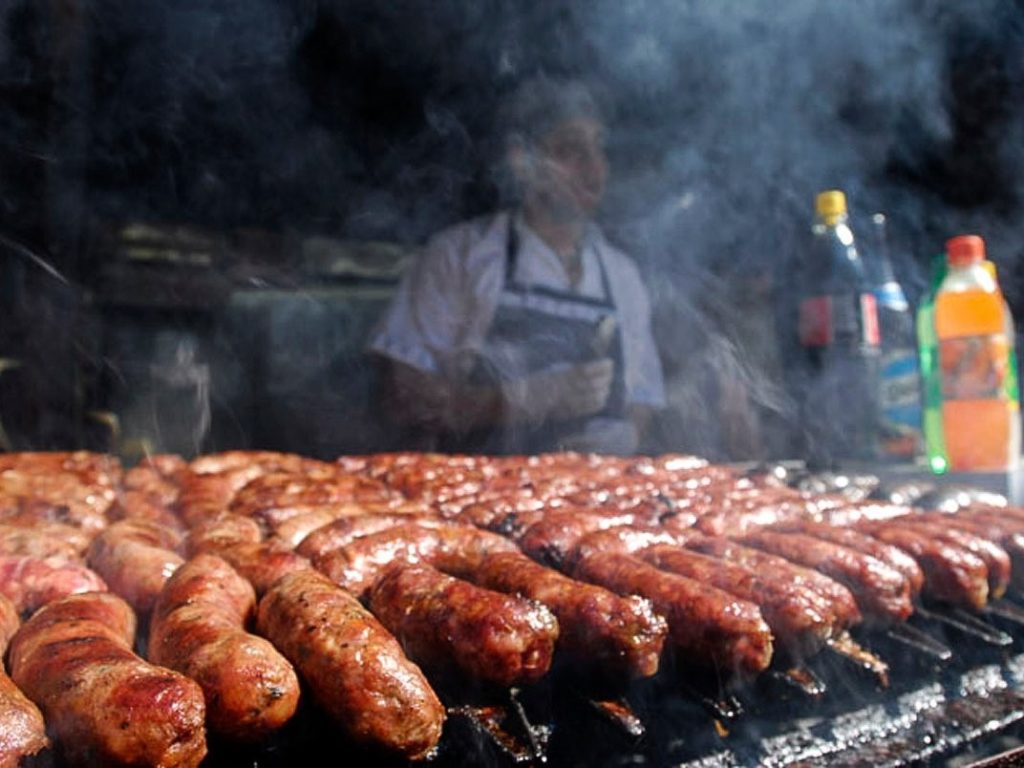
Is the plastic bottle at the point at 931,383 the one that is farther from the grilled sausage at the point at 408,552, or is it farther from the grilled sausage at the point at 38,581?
the grilled sausage at the point at 38,581

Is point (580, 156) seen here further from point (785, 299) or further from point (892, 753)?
point (892, 753)

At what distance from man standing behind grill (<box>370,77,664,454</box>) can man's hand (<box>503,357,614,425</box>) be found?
0.03m

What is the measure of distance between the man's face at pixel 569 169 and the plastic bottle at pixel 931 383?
2415mm

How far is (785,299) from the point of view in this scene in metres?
5.07

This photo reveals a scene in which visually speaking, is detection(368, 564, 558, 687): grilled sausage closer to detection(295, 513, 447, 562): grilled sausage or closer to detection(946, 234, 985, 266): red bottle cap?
detection(295, 513, 447, 562): grilled sausage

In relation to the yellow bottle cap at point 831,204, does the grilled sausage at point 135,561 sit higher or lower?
lower

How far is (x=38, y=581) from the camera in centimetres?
213

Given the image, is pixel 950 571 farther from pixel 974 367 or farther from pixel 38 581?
pixel 38 581

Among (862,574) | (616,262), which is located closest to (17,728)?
(862,574)

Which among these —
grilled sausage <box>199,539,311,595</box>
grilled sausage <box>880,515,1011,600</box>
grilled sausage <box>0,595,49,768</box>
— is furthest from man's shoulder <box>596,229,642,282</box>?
grilled sausage <box>0,595,49,768</box>

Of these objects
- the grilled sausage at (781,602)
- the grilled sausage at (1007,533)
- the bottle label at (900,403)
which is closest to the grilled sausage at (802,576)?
the grilled sausage at (781,602)

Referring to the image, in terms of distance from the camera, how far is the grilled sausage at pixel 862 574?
95.7 inches

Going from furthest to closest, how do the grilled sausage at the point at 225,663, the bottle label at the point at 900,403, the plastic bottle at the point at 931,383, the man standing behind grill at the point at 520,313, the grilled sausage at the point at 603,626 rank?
the man standing behind grill at the point at 520,313
the bottle label at the point at 900,403
the plastic bottle at the point at 931,383
the grilled sausage at the point at 603,626
the grilled sausage at the point at 225,663

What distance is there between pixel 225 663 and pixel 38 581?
0.84 m
